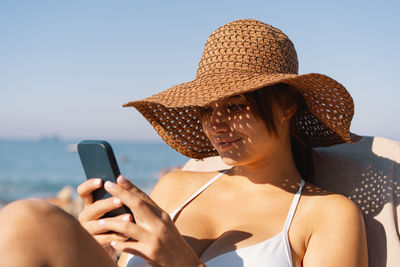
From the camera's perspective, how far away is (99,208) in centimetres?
155

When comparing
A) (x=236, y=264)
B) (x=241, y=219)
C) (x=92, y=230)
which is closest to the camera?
(x=92, y=230)

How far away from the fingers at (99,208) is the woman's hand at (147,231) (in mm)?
55

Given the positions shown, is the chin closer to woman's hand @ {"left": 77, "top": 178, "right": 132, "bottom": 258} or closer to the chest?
the chest

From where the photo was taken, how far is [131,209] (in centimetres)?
140

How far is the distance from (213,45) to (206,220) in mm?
950

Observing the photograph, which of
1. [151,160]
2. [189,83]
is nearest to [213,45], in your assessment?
[189,83]

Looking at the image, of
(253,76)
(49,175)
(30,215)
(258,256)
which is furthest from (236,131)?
(49,175)

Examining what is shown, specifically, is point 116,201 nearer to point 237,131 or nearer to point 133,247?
point 133,247

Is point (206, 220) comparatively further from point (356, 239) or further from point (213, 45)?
point (213, 45)

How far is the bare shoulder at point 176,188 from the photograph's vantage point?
7.79 ft

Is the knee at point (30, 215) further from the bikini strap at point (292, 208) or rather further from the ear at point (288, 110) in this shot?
the ear at point (288, 110)

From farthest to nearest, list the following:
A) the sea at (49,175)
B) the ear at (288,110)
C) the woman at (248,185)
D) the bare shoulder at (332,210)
A: the sea at (49,175), the ear at (288,110), the bare shoulder at (332,210), the woman at (248,185)

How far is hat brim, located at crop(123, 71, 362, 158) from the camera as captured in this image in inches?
73.6

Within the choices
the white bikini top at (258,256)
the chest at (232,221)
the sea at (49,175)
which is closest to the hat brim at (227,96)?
the chest at (232,221)
